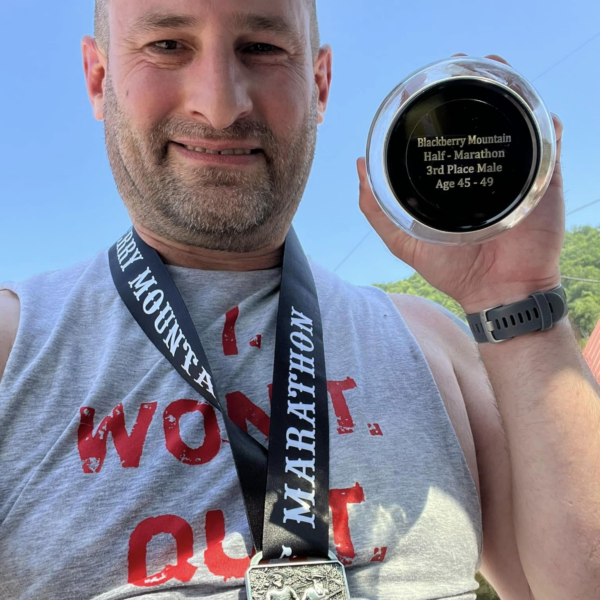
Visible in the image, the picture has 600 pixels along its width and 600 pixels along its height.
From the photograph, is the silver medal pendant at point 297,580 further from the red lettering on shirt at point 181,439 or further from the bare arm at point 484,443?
the bare arm at point 484,443

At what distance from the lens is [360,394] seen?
4.34ft

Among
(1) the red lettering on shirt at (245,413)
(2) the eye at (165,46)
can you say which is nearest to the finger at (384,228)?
(1) the red lettering on shirt at (245,413)

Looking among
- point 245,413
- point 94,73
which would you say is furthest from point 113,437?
point 94,73

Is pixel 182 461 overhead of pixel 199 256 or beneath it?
beneath

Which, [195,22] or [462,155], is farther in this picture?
[195,22]

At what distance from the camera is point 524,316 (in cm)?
123

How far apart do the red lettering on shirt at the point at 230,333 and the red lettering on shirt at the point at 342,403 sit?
0.24 metres

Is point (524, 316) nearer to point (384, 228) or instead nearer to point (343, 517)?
point (384, 228)

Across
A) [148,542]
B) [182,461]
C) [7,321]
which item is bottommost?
[148,542]

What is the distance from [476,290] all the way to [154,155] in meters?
0.82

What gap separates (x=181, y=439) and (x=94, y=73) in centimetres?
113

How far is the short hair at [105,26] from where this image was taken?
1.58 meters

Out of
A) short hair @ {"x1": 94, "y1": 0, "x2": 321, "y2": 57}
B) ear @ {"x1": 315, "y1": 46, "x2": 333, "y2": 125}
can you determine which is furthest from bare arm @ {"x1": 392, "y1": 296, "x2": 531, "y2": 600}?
short hair @ {"x1": 94, "y1": 0, "x2": 321, "y2": 57}

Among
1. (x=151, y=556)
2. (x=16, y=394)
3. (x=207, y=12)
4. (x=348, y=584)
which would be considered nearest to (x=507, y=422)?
(x=348, y=584)
